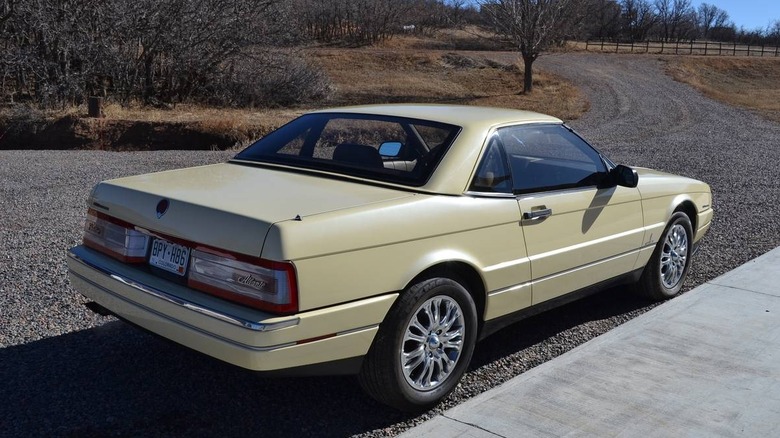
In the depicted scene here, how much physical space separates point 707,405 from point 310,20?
50394 millimetres

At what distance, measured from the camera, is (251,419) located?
3.84m

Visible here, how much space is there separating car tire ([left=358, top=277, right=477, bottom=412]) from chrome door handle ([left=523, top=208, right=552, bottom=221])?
2.10 ft

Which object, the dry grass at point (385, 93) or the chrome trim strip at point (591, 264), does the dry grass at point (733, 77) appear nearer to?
the dry grass at point (385, 93)

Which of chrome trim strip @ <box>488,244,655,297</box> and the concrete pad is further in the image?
chrome trim strip @ <box>488,244,655,297</box>

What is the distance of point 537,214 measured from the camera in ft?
14.8

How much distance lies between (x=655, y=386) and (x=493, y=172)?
1.45 meters

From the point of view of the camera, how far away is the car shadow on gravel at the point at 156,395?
3.72m

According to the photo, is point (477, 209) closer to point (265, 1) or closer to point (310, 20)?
point (265, 1)

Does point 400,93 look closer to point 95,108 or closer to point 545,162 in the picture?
point 95,108

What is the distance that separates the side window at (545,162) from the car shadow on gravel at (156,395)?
43.0 inches

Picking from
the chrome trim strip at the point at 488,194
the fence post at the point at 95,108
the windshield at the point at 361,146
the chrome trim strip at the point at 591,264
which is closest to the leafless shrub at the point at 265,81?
the fence post at the point at 95,108

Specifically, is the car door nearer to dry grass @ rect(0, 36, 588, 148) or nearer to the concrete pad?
the concrete pad

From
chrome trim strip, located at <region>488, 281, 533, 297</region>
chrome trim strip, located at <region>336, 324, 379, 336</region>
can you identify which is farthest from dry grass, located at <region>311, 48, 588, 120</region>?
chrome trim strip, located at <region>336, 324, 379, 336</region>

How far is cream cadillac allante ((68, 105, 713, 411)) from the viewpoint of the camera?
3416 millimetres
